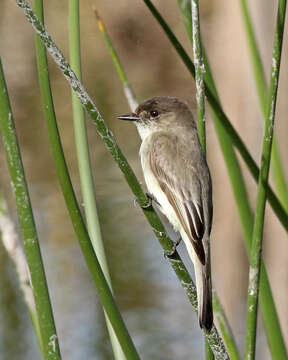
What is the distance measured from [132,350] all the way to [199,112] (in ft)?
2.11

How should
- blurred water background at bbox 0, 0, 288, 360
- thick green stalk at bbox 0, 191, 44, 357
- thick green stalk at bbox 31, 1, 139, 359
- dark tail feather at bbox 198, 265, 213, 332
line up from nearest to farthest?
1. thick green stalk at bbox 31, 1, 139, 359
2. dark tail feather at bbox 198, 265, 213, 332
3. thick green stalk at bbox 0, 191, 44, 357
4. blurred water background at bbox 0, 0, 288, 360

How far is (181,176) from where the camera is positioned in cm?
285

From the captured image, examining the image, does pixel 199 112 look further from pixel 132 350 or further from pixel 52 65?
pixel 52 65

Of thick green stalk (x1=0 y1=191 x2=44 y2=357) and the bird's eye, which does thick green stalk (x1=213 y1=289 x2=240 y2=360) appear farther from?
the bird's eye

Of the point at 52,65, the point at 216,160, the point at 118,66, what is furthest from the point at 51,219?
the point at 118,66

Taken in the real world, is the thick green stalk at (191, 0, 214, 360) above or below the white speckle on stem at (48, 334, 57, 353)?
above

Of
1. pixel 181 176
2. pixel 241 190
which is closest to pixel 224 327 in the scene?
pixel 241 190

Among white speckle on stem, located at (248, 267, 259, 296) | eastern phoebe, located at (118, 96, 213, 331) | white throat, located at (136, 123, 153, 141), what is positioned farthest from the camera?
white throat, located at (136, 123, 153, 141)

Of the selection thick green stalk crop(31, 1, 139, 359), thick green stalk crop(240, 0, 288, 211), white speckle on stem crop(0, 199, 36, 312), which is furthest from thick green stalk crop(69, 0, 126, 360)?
thick green stalk crop(240, 0, 288, 211)

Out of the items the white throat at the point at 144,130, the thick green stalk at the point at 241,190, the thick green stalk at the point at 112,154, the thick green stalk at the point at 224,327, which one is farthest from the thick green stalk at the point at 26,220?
the white throat at the point at 144,130

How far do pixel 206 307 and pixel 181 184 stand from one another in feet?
1.91

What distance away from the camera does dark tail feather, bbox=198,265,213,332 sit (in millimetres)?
2303

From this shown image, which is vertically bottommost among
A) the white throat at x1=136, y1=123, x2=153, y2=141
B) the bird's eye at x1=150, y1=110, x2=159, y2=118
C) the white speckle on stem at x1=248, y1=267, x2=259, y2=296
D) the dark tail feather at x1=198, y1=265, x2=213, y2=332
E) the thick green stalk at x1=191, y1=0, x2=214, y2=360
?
the white speckle on stem at x1=248, y1=267, x2=259, y2=296

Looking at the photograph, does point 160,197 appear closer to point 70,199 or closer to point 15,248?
point 15,248
